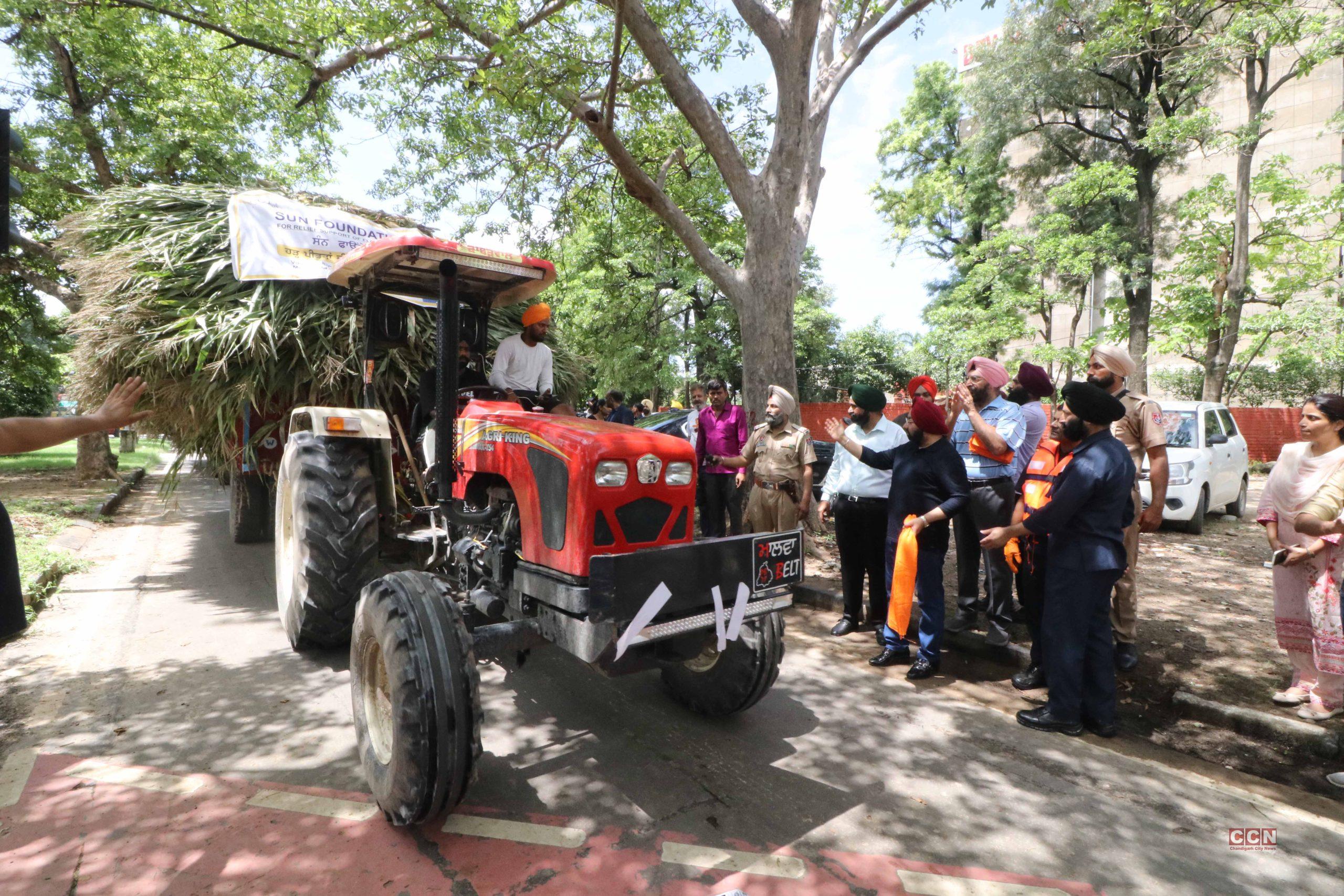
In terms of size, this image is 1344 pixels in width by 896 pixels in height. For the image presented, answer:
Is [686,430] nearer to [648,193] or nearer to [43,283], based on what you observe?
[648,193]

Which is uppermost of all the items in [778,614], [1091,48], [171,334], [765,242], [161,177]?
[1091,48]

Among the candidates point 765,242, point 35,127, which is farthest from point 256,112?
point 765,242

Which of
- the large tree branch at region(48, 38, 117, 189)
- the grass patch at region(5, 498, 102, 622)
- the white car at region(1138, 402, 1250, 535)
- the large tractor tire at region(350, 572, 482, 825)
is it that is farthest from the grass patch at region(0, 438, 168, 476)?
the white car at region(1138, 402, 1250, 535)

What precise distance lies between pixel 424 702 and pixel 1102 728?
335 cm

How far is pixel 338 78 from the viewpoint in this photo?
9.70m

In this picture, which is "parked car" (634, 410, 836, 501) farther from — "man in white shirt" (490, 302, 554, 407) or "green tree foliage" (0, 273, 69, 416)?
"green tree foliage" (0, 273, 69, 416)

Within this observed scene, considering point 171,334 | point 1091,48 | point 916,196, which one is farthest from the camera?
point 916,196

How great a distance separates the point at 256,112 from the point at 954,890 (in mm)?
14497

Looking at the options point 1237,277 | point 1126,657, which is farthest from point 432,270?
Answer: point 1237,277

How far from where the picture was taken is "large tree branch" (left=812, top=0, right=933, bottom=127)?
7695 mm

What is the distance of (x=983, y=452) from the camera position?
4.95m

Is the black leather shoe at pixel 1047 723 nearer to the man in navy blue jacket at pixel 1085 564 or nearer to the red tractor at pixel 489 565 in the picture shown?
the man in navy blue jacket at pixel 1085 564

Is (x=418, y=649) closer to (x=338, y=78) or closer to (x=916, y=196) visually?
(x=338, y=78)

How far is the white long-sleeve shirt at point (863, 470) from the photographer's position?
204 inches
